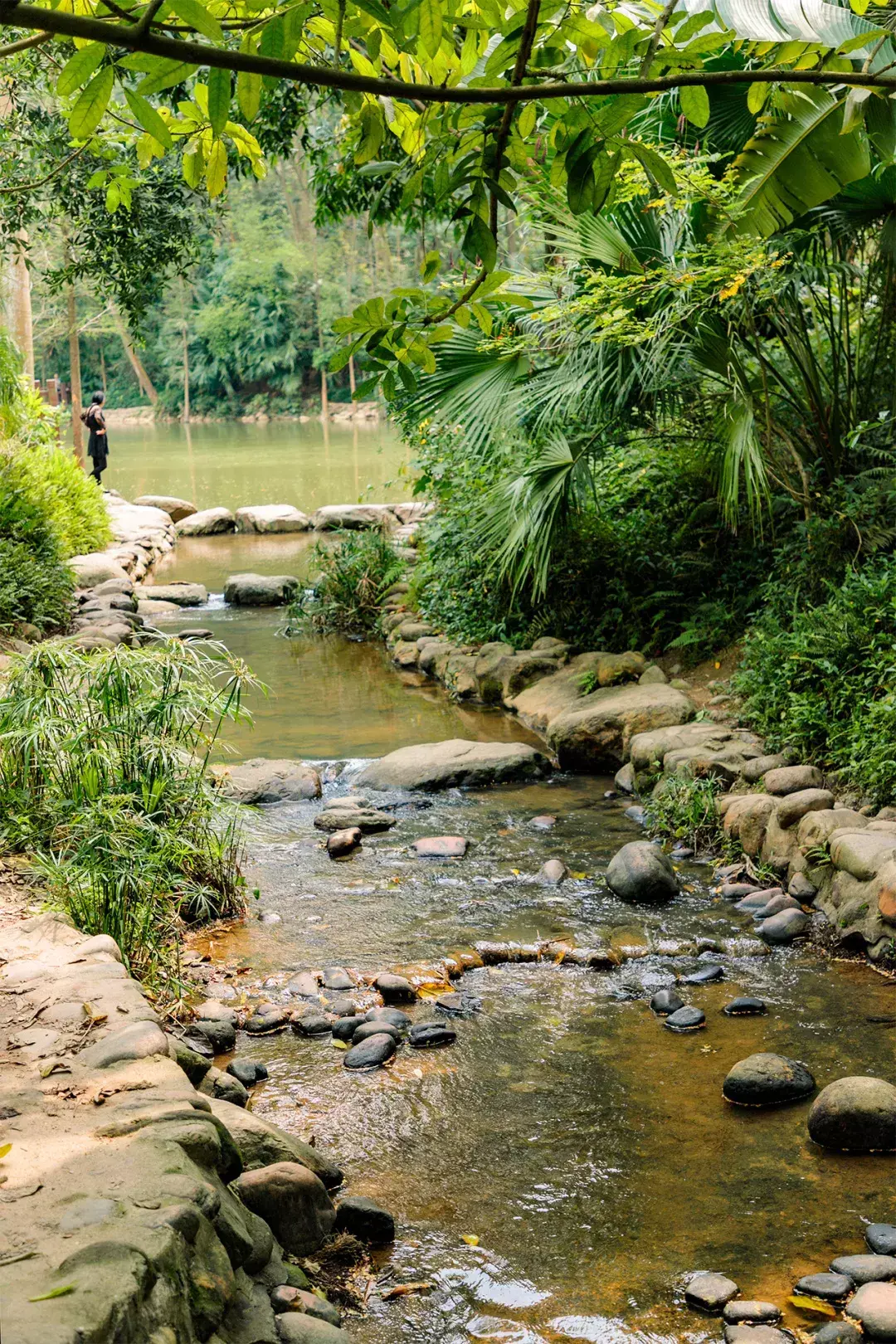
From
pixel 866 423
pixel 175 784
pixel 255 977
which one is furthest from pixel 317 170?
pixel 255 977

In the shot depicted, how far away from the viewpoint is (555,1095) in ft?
14.3

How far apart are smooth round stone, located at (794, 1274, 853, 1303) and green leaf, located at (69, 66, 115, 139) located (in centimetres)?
320

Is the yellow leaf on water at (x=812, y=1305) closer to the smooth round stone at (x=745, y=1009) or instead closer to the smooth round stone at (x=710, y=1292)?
the smooth round stone at (x=710, y=1292)

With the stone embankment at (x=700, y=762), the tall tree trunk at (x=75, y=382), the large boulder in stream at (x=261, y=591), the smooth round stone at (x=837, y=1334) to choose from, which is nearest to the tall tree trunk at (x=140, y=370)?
the tall tree trunk at (x=75, y=382)

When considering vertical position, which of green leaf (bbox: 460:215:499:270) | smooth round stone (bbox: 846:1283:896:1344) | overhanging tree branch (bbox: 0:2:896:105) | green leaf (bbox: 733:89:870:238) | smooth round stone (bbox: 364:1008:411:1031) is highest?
green leaf (bbox: 733:89:870:238)

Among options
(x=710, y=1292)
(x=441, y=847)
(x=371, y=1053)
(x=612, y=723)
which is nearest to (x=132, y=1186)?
(x=710, y=1292)

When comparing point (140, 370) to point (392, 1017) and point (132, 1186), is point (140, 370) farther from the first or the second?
point (132, 1186)

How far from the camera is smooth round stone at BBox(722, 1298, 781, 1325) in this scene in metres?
3.10

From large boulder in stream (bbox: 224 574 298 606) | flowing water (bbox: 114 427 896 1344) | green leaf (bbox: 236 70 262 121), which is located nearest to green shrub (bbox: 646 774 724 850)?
flowing water (bbox: 114 427 896 1344)

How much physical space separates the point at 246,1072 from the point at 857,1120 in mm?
2155

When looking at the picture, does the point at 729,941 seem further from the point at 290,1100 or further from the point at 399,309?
the point at 399,309

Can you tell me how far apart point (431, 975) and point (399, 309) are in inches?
138

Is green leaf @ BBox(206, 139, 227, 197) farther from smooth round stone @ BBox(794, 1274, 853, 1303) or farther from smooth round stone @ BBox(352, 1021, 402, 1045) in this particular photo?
smooth round stone @ BBox(352, 1021, 402, 1045)

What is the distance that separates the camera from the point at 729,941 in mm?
5586
